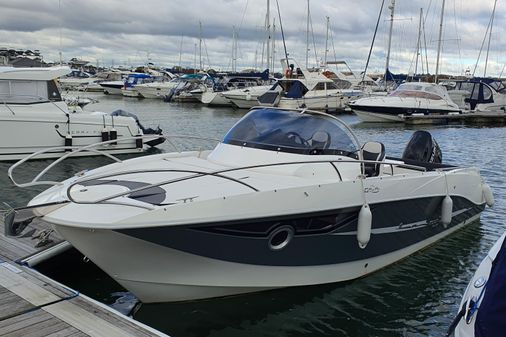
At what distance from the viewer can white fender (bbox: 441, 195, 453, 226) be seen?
281 inches

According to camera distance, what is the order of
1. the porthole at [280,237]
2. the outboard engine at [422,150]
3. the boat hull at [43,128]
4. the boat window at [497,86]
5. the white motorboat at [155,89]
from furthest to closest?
the white motorboat at [155,89], the boat window at [497,86], the boat hull at [43,128], the outboard engine at [422,150], the porthole at [280,237]

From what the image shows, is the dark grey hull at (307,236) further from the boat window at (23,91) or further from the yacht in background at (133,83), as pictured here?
the yacht in background at (133,83)

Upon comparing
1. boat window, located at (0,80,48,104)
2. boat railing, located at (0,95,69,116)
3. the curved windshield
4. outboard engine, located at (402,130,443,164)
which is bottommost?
outboard engine, located at (402,130,443,164)

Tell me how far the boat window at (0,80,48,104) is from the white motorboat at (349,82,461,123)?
19496mm

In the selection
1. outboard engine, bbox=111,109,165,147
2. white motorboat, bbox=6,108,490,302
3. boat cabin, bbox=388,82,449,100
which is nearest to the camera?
white motorboat, bbox=6,108,490,302

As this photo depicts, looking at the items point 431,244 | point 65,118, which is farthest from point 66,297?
point 65,118

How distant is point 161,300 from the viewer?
5285 mm

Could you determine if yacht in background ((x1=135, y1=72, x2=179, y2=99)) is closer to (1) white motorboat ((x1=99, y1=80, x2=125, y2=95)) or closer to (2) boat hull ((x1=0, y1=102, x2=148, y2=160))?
(1) white motorboat ((x1=99, y1=80, x2=125, y2=95))

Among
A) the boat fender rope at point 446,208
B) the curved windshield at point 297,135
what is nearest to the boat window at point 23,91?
the curved windshield at point 297,135

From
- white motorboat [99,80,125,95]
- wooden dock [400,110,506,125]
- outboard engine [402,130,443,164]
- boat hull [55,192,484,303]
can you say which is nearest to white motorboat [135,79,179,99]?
white motorboat [99,80,125,95]

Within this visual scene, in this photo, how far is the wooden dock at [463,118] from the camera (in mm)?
29422

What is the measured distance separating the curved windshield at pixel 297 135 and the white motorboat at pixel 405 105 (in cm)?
2417

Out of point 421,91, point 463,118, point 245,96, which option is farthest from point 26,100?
point 245,96

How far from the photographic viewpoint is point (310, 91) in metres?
37.5
